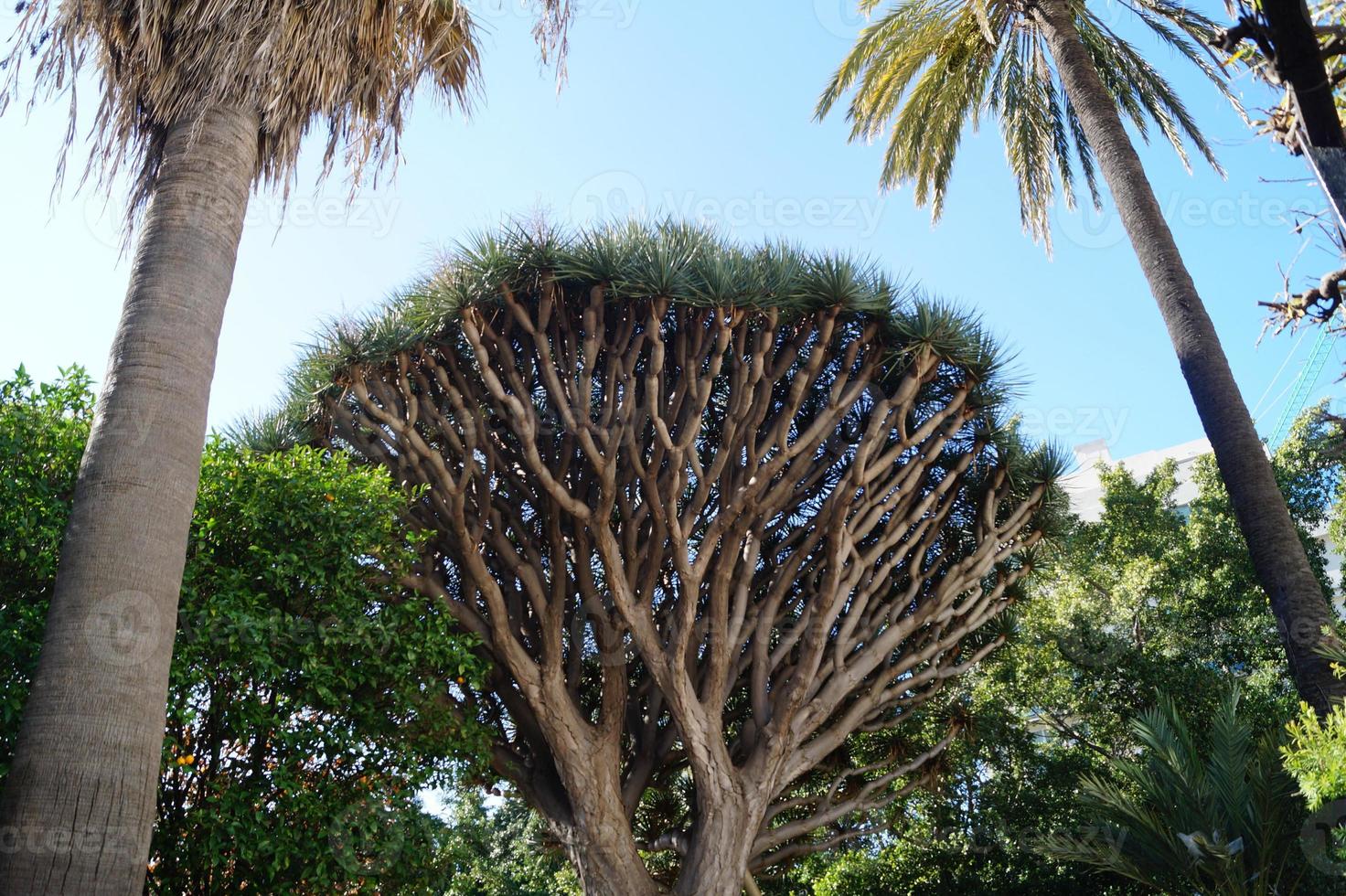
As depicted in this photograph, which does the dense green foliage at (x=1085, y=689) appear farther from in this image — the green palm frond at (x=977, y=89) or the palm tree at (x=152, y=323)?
the palm tree at (x=152, y=323)

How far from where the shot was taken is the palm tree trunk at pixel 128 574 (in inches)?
143

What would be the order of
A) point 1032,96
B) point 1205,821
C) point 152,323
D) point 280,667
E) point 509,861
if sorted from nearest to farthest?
point 152,323
point 280,667
point 1205,821
point 1032,96
point 509,861

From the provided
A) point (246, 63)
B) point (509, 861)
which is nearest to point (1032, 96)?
point (246, 63)

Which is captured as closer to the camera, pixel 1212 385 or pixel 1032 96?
pixel 1212 385

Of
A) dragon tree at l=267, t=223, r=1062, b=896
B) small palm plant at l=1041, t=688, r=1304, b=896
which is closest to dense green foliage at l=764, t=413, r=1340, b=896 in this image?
dragon tree at l=267, t=223, r=1062, b=896

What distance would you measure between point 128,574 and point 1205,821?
22.7 ft

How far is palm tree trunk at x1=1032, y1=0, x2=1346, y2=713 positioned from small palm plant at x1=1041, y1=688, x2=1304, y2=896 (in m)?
0.66

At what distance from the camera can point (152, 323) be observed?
4535 mm

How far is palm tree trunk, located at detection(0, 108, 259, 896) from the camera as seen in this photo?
143 inches

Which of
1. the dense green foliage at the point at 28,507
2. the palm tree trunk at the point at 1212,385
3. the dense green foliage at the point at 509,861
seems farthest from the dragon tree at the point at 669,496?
the dense green foliage at the point at 509,861

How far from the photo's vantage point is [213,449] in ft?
23.9

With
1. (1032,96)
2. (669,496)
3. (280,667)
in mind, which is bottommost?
(280,667)

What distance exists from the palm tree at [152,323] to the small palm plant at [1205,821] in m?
6.41

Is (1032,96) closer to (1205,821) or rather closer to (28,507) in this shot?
(1205,821)
